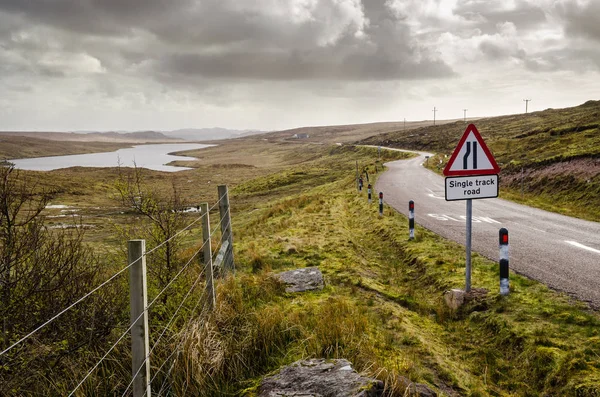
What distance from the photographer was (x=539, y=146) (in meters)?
35.2

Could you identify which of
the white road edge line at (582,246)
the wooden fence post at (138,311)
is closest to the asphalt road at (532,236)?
the white road edge line at (582,246)

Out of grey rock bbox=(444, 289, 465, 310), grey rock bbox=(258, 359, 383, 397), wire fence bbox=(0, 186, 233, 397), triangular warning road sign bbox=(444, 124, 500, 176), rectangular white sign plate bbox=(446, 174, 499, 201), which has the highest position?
triangular warning road sign bbox=(444, 124, 500, 176)

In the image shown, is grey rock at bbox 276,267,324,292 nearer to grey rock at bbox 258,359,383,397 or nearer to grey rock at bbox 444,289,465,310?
grey rock at bbox 444,289,465,310

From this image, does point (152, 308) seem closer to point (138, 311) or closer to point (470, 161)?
point (138, 311)

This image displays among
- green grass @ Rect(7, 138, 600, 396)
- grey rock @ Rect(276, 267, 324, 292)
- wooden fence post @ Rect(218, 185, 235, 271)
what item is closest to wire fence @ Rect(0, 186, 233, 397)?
wooden fence post @ Rect(218, 185, 235, 271)

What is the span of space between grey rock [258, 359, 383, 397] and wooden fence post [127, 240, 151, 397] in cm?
111

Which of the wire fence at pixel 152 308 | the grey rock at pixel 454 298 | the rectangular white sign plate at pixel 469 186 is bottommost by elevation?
the grey rock at pixel 454 298

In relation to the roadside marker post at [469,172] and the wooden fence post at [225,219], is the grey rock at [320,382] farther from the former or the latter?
the wooden fence post at [225,219]

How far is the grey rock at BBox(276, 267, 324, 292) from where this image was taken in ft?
23.7

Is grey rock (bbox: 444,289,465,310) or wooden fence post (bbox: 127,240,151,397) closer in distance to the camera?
wooden fence post (bbox: 127,240,151,397)

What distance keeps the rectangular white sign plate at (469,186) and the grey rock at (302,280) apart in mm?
2832

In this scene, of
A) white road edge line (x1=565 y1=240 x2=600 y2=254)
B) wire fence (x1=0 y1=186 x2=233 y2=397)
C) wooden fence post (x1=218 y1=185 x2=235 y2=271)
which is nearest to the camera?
wire fence (x1=0 y1=186 x2=233 y2=397)

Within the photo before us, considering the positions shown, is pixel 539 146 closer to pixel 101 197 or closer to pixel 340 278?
pixel 340 278

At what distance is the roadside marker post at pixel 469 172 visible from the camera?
22.9 ft
